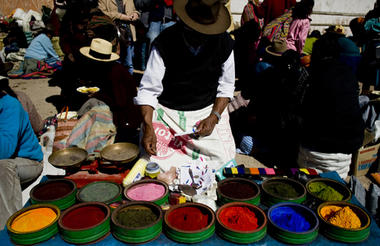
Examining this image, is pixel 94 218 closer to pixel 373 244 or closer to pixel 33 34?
pixel 373 244

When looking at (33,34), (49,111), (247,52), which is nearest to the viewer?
(49,111)

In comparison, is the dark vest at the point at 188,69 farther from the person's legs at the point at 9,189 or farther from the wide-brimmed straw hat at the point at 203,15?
the person's legs at the point at 9,189

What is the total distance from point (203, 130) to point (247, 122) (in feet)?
6.14

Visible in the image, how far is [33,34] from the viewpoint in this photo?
29.4 ft

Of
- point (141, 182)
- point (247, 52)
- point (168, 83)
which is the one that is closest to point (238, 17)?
point (247, 52)

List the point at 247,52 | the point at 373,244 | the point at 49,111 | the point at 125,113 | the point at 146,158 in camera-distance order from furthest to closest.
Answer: the point at 247,52
the point at 49,111
the point at 125,113
the point at 146,158
the point at 373,244

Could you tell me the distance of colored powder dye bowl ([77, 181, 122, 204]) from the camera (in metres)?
1.92

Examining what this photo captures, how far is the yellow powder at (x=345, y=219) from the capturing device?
167cm

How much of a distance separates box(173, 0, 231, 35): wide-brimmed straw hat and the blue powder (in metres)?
1.36

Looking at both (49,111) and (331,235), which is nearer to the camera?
(331,235)

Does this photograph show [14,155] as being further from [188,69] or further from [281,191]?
[281,191]

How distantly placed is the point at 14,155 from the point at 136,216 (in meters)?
1.60

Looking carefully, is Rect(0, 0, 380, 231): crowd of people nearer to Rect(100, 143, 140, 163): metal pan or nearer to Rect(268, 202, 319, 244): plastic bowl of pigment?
Rect(100, 143, 140, 163): metal pan

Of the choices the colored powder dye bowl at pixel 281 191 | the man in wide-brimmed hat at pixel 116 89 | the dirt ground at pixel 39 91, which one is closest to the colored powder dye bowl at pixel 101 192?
the colored powder dye bowl at pixel 281 191
